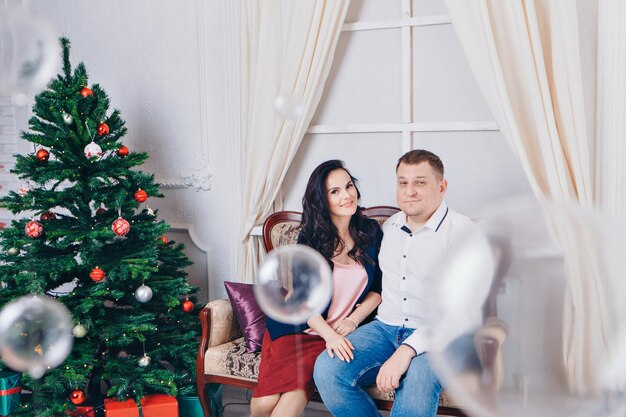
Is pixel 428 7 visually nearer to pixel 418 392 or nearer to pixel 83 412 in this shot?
pixel 418 392

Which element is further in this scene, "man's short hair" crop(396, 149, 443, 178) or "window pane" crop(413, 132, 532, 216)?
"window pane" crop(413, 132, 532, 216)

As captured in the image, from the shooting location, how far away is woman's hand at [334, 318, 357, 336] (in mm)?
2186

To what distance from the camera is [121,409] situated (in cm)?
251

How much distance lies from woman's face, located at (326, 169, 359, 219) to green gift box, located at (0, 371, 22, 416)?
154 centimetres

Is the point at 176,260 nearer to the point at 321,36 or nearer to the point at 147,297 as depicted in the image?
the point at 147,297

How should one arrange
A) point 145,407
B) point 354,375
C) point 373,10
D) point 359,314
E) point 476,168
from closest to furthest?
1. point 354,375
2. point 359,314
3. point 145,407
4. point 476,168
5. point 373,10

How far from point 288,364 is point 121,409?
0.81 meters

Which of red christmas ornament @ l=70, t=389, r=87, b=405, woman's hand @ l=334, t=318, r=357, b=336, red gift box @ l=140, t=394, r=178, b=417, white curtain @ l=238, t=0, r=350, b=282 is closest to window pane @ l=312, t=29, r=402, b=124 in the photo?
white curtain @ l=238, t=0, r=350, b=282

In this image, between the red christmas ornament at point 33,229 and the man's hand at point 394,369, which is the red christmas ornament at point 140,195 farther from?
the man's hand at point 394,369

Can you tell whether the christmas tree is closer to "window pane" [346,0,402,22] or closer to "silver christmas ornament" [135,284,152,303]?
"silver christmas ornament" [135,284,152,303]

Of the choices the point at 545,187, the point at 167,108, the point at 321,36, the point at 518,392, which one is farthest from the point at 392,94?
the point at 518,392

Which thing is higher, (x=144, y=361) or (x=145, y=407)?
(x=144, y=361)

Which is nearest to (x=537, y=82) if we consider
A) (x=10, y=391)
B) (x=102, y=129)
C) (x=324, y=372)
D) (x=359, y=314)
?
(x=359, y=314)

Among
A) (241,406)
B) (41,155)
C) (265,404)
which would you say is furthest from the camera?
(241,406)
